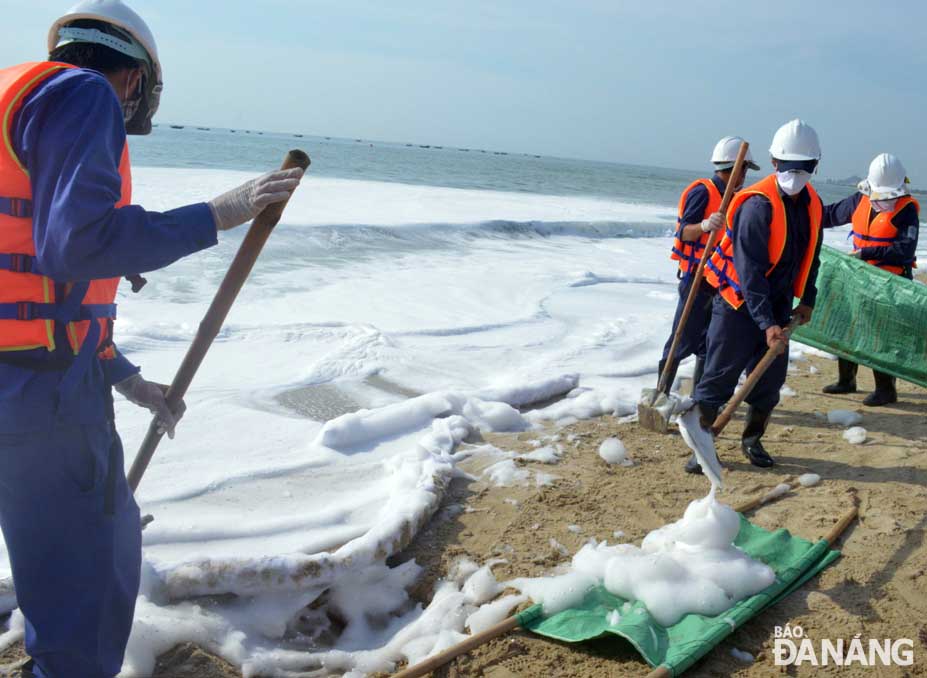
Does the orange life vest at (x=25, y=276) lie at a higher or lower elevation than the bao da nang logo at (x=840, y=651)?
higher

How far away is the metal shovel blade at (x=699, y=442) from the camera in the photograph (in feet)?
12.8

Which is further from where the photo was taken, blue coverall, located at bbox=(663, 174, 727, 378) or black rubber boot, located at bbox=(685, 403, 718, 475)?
blue coverall, located at bbox=(663, 174, 727, 378)

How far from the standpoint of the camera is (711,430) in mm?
4402

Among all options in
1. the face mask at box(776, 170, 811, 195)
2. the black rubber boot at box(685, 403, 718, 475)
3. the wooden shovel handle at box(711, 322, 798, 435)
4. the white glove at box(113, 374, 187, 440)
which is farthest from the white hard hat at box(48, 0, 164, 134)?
the black rubber boot at box(685, 403, 718, 475)

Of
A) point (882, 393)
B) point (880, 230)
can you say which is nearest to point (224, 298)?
point (882, 393)

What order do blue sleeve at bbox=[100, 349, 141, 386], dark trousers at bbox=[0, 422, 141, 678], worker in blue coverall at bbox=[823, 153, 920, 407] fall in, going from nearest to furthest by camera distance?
dark trousers at bbox=[0, 422, 141, 678]
blue sleeve at bbox=[100, 349, 141, 386]
worker in blue coverall at bbox=[823, 153, 920, 407]

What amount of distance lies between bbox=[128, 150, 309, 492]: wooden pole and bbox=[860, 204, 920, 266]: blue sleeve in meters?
5.72

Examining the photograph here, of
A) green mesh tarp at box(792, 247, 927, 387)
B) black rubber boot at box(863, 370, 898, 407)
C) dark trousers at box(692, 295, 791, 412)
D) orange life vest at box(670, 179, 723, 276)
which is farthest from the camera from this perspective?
black rubber boot at box(863, 370, 898, 407)

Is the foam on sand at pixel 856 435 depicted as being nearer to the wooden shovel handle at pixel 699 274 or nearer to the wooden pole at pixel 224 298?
the wooden shovel handle at pixel 699 274

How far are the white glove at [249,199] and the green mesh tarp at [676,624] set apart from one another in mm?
1872

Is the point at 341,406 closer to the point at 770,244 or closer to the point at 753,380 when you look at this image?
the point at 753,380

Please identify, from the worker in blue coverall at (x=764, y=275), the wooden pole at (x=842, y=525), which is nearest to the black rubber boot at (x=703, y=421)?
the worker in blue coverall at (x=764, y=275)

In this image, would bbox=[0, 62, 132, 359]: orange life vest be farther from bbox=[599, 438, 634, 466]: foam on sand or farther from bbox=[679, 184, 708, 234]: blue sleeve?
bbox=[679, 184, 708, 234]: blue sleeve

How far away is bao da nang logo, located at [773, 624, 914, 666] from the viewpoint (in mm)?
2859
